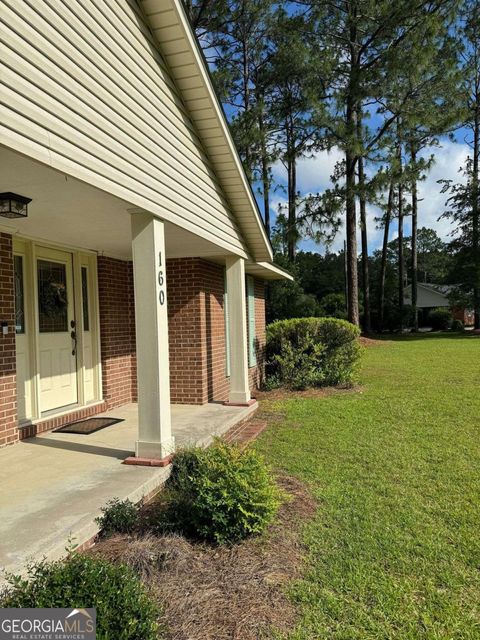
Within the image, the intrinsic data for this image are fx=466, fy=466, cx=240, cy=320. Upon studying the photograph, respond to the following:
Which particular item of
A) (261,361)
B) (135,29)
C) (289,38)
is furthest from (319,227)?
(135,29)

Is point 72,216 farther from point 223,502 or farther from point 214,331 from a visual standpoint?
point 214,331

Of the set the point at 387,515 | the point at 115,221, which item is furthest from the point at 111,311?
the point at 387,515

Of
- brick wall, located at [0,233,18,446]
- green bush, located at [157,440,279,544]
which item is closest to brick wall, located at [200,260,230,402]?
brick wall, located at [0,233,18,446]

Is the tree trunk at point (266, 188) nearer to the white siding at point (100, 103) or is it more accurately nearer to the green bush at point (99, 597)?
the white siding at point (100, 103)

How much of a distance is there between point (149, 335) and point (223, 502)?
169 centimetres

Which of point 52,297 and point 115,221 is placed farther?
point 52,297

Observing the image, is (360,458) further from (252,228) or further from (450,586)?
(252,228)

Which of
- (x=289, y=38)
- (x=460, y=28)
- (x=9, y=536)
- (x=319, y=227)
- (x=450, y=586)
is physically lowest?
A: (x=450, y=586)

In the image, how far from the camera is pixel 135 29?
403 centimetres

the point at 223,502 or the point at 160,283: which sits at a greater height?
the point at 160,283

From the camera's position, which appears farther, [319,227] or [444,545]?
[319,227]

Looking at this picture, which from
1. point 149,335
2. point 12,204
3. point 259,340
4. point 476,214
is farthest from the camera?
point 476,214

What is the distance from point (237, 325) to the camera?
7062 millimetres

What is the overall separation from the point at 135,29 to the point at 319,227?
52.6ft
